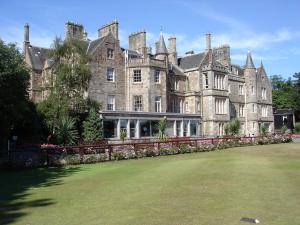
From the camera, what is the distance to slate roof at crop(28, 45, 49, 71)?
45.8 meters

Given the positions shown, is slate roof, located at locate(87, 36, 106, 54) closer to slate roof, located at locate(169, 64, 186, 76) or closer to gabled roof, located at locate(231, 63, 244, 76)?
slate roof, located at locate(169, 64, 186, 76)

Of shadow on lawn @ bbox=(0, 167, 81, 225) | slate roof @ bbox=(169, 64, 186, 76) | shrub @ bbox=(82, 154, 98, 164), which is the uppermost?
slate roof @ bbox=(169, 64, 186, 76)

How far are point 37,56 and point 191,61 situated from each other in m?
22.2

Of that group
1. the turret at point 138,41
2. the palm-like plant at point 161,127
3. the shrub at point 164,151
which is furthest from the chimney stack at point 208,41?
the shrub at point 164,151

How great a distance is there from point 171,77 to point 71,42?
1899 centimetres

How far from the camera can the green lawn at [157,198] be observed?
363 inches

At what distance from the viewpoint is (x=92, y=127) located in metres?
36.2

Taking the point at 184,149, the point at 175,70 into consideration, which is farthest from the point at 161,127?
the point at 175,70

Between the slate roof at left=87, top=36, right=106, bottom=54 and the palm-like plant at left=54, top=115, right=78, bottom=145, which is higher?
the slate roof at left=87, top=36, right=106, bottom=54

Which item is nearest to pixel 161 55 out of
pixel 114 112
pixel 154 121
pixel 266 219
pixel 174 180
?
pixel 154 121

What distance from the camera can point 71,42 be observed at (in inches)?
1459

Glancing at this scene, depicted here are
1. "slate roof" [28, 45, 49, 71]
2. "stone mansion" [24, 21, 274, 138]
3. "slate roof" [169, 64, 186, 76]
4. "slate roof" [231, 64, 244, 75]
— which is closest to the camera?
"stone mansion" [24, 21, 274, 138]

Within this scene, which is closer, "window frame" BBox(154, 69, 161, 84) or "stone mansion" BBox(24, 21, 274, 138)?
"stone mansion" BBox(24, 21, 274, 138)

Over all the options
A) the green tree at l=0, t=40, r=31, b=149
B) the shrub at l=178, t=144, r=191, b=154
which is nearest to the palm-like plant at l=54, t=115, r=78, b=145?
the green tree at l=0, t=40, r=31, b=149
